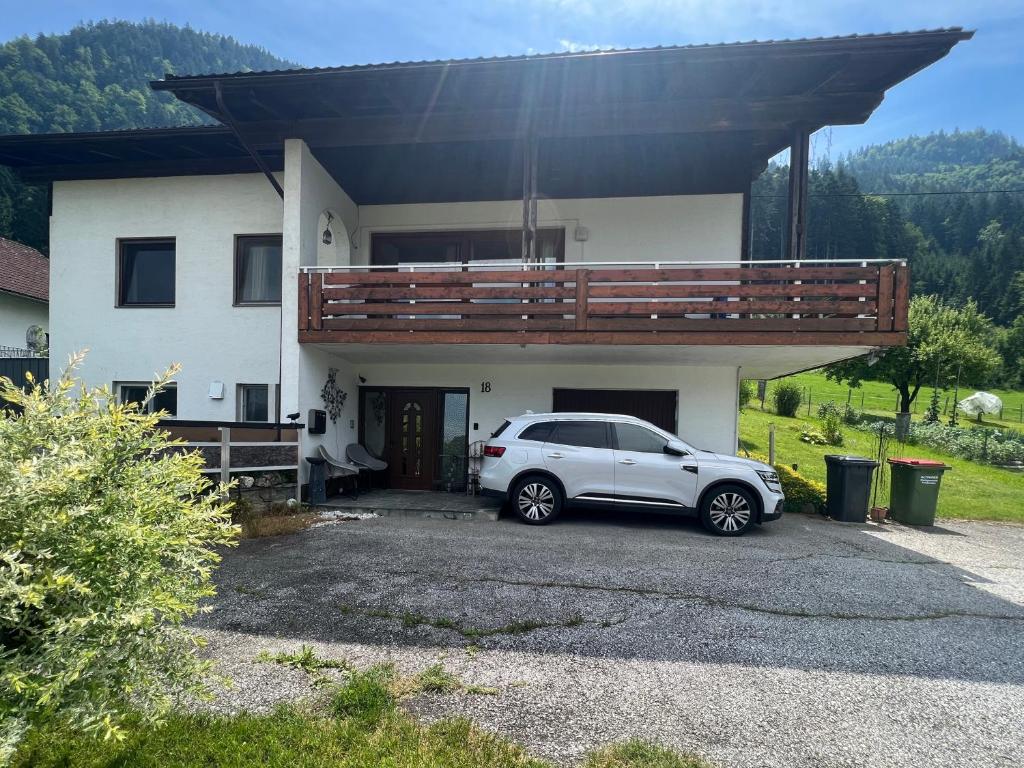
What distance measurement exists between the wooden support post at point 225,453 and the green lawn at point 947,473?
11.3m

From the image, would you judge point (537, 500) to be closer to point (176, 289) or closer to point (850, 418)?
point (176, 289)

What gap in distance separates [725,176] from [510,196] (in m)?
4.20

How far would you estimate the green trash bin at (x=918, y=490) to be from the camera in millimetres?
8977

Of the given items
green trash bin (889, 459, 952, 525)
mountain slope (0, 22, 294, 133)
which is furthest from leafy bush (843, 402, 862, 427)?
mountain slope (0, 22, 294, 133)

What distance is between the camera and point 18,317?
17812 millimetres

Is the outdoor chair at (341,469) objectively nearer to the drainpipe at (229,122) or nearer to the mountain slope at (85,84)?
the drainpipe at (229,122)

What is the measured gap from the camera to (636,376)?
1020cm

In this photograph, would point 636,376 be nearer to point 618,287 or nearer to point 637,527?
point 618,287

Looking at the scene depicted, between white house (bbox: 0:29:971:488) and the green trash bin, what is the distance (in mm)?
2695

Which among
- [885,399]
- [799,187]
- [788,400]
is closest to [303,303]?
[799,187]

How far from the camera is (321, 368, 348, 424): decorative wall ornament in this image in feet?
31.7

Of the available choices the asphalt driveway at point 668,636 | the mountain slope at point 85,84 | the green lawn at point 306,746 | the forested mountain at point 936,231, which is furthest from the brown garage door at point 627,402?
the forested mountain at point 936,231

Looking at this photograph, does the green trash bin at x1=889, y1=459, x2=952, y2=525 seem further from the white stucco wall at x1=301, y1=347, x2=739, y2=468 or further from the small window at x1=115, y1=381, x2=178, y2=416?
the small window at x1=115, y1=381, x2=178, y2=416

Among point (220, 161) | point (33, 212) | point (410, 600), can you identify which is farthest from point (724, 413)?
point (33, 212)
